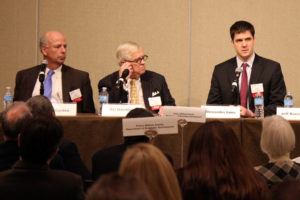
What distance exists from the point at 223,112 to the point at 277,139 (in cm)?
98

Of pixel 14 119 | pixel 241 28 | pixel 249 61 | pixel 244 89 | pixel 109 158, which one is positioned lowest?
pixel 109 158

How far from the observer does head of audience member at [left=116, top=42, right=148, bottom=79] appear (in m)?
4.84

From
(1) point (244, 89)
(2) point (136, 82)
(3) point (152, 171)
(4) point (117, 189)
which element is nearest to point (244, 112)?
(1) point (244, 89)

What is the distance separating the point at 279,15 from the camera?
5980mm

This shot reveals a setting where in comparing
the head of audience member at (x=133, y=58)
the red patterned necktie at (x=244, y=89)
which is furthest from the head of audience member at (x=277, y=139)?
the head of audience member at (x=133, y=58)

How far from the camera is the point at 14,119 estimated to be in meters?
2.92

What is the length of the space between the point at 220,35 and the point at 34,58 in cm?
229

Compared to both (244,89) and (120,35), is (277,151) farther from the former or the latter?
(120,35)

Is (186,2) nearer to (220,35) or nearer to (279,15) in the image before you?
(220,35)

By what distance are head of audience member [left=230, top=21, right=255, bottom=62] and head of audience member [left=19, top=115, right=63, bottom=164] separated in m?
2.79

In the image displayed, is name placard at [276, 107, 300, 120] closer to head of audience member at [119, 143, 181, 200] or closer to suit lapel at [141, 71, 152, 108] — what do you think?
suit lapel at [141, 71, 152, 108]

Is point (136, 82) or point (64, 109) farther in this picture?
point (136, 82)

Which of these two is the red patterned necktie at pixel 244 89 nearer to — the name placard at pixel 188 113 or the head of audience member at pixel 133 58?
the head of audience member at pixel 133 58

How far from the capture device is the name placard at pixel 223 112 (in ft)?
12.8
